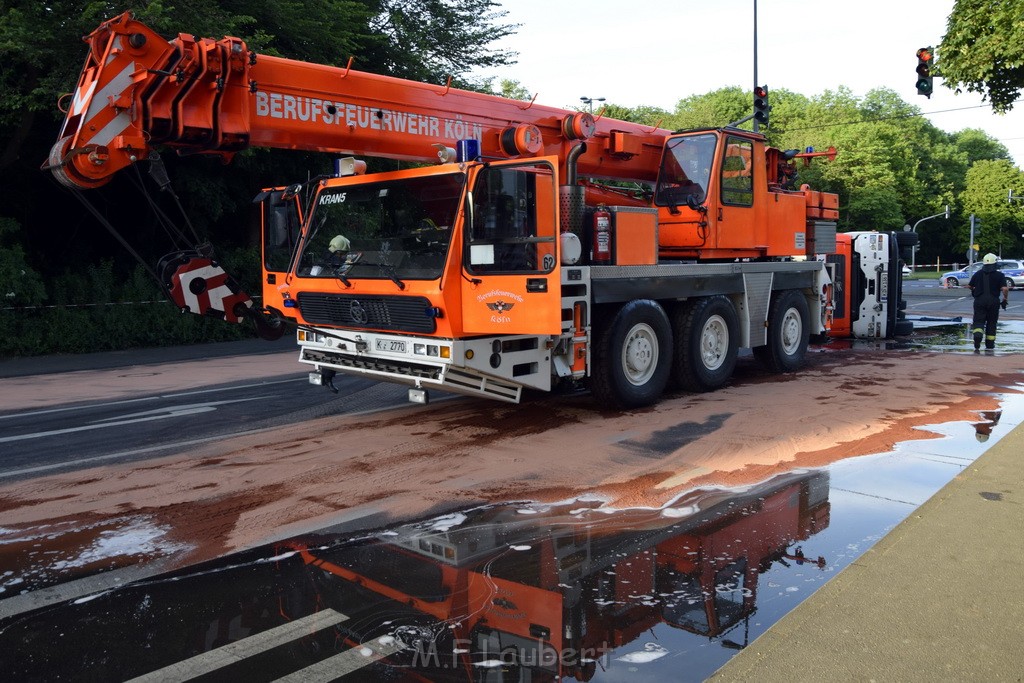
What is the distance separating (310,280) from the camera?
871 centimetres

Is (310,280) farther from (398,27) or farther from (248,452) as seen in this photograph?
(398,27)

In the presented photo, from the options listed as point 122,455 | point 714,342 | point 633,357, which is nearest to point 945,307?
point 714,342

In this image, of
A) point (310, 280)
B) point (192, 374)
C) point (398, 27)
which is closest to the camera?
point (310, 280)

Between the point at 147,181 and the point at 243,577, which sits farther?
the point at 147,181

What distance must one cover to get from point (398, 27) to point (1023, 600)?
20802 mm

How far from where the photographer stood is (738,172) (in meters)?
10.7

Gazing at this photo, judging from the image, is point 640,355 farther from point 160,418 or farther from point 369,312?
point 160,418

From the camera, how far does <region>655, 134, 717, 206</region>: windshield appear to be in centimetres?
1045

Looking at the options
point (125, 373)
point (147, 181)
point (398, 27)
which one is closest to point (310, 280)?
point (125, 373)

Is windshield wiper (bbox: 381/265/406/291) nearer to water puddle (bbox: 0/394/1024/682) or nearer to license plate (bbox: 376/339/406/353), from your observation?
license plate (bbox: 376/339/406/353)

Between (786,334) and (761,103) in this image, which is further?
(761,103)

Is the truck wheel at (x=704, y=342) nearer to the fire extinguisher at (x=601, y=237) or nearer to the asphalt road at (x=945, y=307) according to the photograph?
the fire extinguisher at (x=601, y=237)

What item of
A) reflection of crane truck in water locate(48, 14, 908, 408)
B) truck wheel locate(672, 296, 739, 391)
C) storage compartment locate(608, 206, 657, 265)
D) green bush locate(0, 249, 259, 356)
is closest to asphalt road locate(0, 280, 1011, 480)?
reflection of crane truck in water locate(48, 14, 908, 408)

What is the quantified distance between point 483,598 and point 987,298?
1360cm
